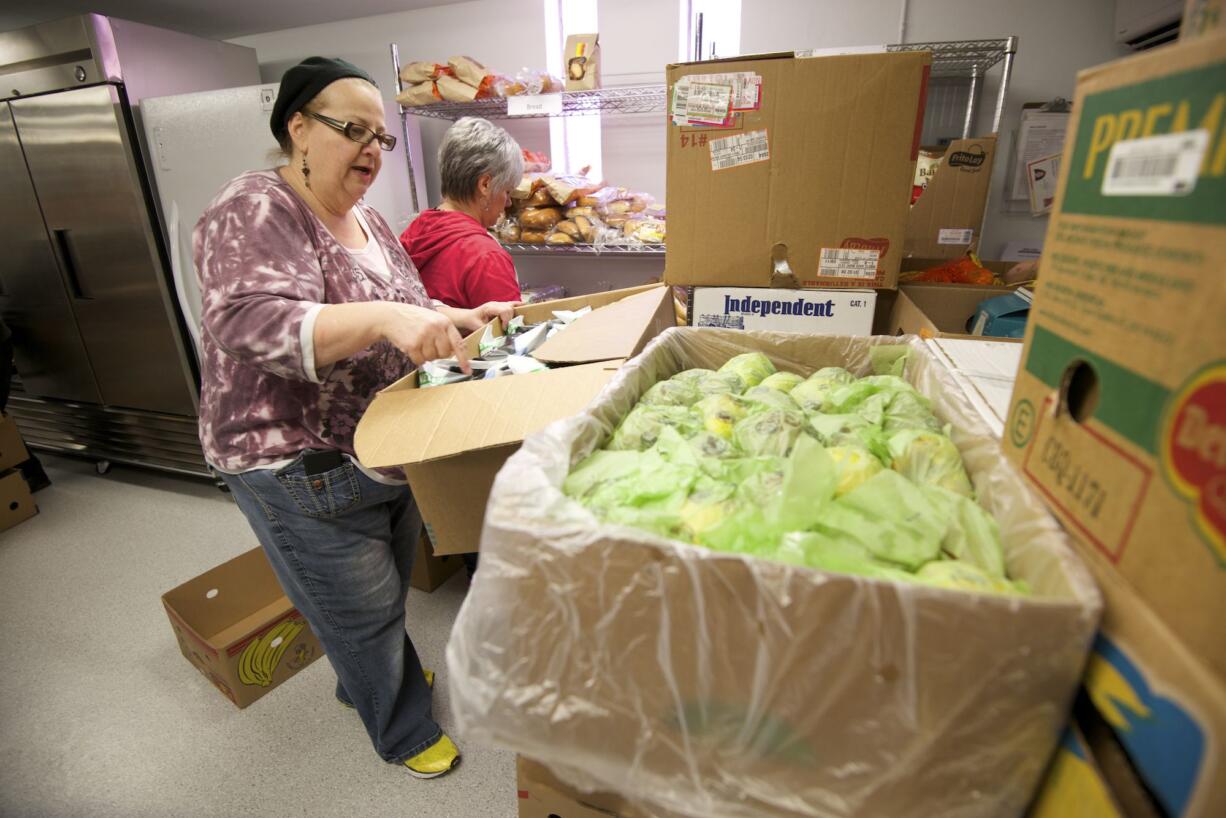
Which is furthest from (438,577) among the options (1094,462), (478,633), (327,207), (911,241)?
(911,241)

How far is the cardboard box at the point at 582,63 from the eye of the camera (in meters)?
2.20

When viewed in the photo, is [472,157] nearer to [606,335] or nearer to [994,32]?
[606,335]

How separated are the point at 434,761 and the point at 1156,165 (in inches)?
65.0

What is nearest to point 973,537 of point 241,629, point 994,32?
point 241,629

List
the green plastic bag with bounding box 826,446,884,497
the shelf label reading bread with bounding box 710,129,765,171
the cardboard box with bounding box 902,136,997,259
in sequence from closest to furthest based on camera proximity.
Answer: the green plastic bag with bounding box 826,446,884,497 < the shelf label reading bread with bounding box 710,129,765,171 < the cardboard box with bounding box 902,136,997,259

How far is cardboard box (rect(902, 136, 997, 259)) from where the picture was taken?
76.3 inches

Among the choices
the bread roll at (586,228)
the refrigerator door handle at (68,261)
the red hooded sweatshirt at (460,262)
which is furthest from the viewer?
the refrigerator door handle at (68,261)

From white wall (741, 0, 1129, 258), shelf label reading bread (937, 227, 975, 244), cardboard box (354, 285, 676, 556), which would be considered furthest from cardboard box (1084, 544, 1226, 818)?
white wall (741, 0, 1129, 258)

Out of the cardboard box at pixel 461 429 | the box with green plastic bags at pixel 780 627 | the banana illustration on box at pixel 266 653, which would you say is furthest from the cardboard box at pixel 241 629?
the box with green plastic bags at pixel 780 627

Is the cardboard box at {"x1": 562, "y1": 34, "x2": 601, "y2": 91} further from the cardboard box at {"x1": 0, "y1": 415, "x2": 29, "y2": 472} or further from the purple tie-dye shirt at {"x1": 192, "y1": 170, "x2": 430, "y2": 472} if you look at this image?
the cardboard box at {"x1": 0, "y1": 415, "x2": 29, "y2": 472}

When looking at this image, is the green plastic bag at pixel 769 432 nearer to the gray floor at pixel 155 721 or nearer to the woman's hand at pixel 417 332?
the woman's hand at pixel 417 332

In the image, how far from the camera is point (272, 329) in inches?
33.7

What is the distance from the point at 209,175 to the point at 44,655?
1.80 metres

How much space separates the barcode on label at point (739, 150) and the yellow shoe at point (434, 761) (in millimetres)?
1506
